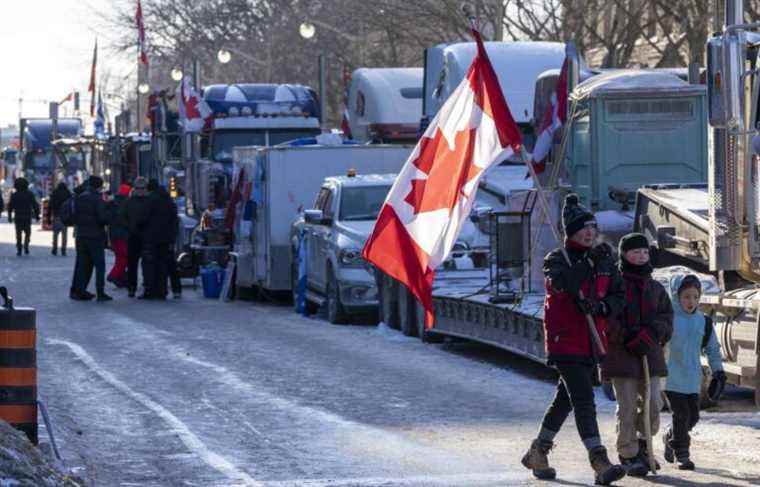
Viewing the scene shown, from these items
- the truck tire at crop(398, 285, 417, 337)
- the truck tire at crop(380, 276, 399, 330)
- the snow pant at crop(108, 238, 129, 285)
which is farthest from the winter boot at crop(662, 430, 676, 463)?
the snow pant at crop(108, 238, 129, 285)

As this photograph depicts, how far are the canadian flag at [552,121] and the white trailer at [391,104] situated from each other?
1023cm

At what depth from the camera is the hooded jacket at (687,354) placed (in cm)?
1115

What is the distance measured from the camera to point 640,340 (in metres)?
10.6

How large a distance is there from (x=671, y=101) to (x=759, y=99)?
15.7 ft

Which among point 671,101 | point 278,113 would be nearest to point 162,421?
point 671,101

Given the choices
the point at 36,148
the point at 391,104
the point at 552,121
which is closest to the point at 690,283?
the point at 552,121

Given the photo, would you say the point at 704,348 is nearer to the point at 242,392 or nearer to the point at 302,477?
the point at 302,477

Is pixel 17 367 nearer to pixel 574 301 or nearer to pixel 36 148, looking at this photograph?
pixel 574 301

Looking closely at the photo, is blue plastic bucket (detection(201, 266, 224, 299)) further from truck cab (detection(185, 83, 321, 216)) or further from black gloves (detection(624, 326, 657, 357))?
black gloves (detection(624, 326, 657, 357))

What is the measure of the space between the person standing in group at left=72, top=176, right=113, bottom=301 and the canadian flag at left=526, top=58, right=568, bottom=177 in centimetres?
1035

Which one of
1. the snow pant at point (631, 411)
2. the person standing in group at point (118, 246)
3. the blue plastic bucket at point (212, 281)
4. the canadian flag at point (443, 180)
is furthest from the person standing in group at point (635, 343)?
the person standing in group at point (118, 246)

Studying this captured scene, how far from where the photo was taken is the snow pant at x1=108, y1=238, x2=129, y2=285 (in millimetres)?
29859

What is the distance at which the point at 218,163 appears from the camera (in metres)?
31.8

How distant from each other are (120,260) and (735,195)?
1840cm
